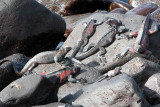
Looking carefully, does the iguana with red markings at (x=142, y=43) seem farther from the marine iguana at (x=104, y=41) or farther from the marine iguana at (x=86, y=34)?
the marine iguana at (x=86, y=34)

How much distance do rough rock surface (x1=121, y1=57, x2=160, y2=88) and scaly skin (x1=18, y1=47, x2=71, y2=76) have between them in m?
1.26

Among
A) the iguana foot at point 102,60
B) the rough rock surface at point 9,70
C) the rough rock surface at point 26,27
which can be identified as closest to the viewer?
the rough rock surface at point 9,70

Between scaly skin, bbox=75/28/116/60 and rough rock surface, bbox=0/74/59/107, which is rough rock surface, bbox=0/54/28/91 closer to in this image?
scaly skin, bbox=75/28/116/60

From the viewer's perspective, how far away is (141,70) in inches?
206

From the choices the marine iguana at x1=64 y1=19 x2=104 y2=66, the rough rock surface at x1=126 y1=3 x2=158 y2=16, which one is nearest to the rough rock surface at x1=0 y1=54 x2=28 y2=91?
the marine iguana at x1=64 y1=19 x2=104 y2=66

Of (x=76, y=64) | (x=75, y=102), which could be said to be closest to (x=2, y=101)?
(x=75, y=102)

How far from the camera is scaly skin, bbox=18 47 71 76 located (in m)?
6.05

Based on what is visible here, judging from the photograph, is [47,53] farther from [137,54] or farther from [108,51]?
[137,54]

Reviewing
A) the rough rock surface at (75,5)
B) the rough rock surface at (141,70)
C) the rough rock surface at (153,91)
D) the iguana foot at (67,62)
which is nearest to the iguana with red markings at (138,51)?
the rough rock surface at (141,70)

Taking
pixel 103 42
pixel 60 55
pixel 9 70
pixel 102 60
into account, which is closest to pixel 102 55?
pixel 102 60

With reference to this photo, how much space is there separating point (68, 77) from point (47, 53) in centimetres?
93

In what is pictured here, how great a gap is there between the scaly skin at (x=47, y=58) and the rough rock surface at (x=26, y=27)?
4.31 feet

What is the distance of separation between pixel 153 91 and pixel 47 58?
2.53 m

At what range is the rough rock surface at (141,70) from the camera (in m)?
5.23
